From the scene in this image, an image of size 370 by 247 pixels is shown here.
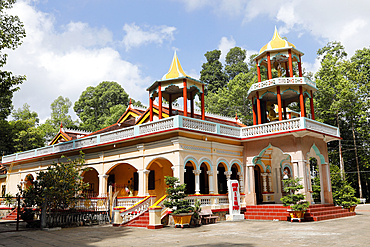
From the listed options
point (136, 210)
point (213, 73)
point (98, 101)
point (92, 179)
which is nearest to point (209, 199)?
point (136, 210)

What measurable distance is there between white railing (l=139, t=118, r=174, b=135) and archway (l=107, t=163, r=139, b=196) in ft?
13.7

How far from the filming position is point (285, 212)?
15750mm

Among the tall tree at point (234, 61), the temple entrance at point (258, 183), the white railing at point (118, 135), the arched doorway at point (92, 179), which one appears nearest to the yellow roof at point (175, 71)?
the white railing at point (118, 135)

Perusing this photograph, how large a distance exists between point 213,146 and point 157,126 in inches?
126

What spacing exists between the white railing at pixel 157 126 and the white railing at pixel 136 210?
3246 mm

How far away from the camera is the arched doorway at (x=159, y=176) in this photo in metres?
18.8

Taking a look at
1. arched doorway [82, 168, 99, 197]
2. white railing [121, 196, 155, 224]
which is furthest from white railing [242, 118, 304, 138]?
arched doorway [82, 168, 99, 197]

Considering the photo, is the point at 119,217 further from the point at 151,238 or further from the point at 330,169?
the point at 330,169

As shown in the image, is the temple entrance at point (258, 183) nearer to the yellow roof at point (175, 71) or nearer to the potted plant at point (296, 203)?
the potted plant at point (296, 203)

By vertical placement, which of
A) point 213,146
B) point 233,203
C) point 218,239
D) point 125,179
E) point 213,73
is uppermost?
point 213,73

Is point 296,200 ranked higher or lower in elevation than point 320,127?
lower

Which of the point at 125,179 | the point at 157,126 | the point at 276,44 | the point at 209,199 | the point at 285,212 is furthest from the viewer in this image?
the point at 125,179

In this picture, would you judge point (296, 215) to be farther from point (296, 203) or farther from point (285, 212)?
point (285, 212)

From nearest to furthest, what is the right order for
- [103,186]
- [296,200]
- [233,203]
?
[296,200], [233,203], [103,186]
